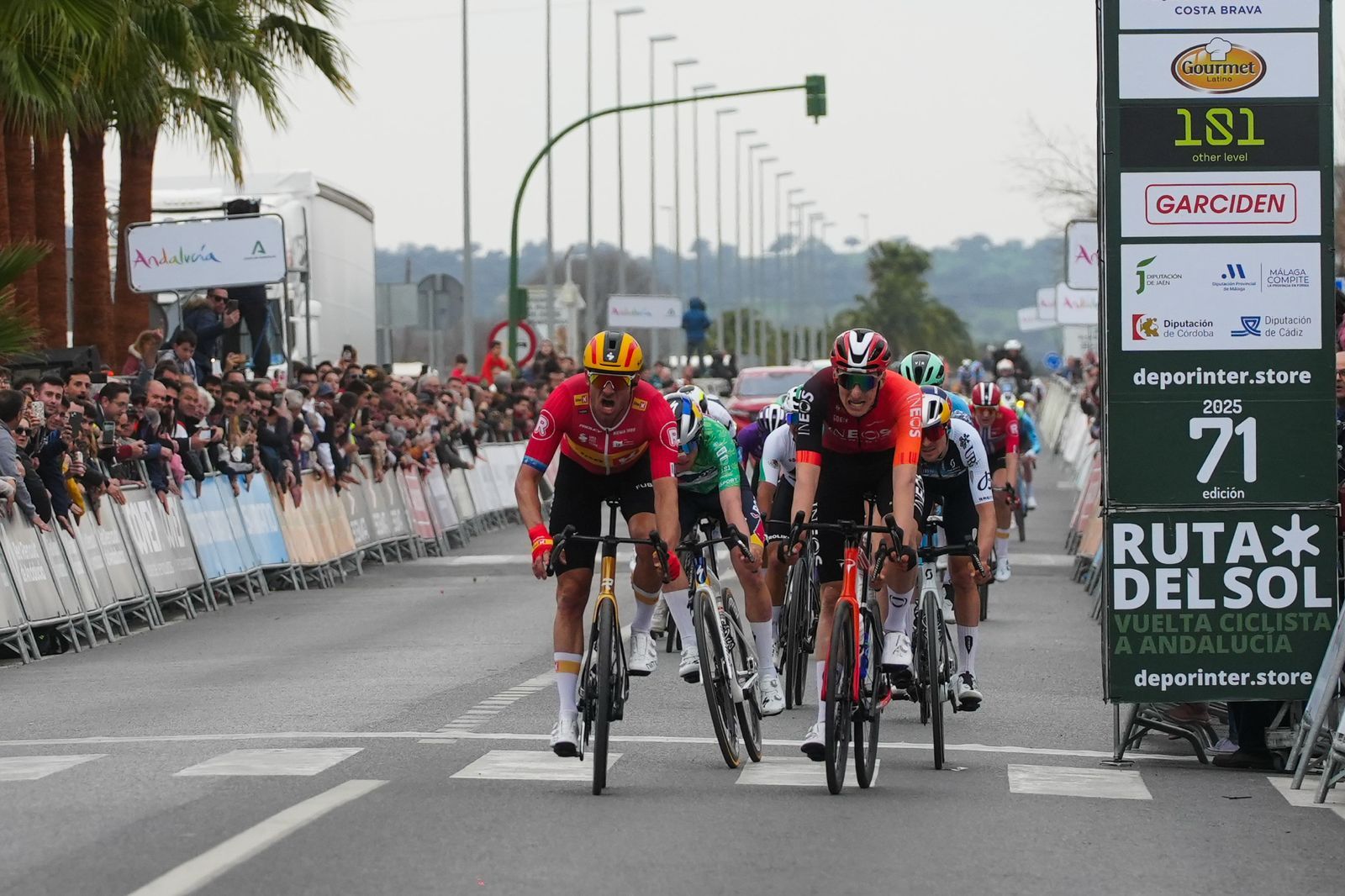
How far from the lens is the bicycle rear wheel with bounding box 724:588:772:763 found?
10.1 metres

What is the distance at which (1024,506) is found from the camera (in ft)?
92.7

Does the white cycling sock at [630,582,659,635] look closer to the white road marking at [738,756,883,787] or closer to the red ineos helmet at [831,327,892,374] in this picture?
the white road marking at [738,756,883,787]

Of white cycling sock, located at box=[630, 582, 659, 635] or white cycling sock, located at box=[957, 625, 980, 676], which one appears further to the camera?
white cycling sock, located at box=[957, 625, 980, 676]

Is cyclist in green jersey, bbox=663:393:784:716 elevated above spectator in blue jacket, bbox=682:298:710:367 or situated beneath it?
situated beneath

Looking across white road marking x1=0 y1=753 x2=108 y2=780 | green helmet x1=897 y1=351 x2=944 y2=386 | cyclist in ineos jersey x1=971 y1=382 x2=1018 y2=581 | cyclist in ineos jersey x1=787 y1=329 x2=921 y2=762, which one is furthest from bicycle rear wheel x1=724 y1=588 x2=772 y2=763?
cyclist in ineos jersey x1=971 y1=382 x2=1018 y2=581

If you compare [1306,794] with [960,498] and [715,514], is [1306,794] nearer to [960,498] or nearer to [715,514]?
[960,498]

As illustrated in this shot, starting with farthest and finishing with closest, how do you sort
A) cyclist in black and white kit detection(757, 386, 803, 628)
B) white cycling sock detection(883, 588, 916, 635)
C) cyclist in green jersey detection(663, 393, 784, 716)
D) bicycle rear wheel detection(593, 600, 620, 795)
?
1. cyclist in black and white kit detection(757, 386, 803, 628)
2. white cycling sock detection(883, 588, 916, 635)
3. cyclist in green jersey detection(663, 393, 784, 716)
4. bicycle rear wheel detection(593, 600, 620, 795)

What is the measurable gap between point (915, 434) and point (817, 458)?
441 millimetres

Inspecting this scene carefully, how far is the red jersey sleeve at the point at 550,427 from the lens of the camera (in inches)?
380

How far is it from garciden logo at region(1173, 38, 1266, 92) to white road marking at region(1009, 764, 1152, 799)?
2.97 meters

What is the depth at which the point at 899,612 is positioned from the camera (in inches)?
434

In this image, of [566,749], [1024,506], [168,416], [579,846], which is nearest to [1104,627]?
[566,749]

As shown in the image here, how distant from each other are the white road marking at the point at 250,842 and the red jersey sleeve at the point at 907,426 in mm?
2535

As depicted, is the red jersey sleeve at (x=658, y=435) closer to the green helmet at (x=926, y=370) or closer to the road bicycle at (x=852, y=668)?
the road bicycle at (x=852, y=668)
